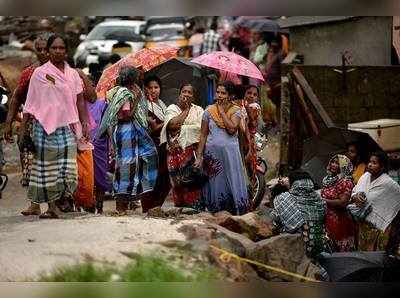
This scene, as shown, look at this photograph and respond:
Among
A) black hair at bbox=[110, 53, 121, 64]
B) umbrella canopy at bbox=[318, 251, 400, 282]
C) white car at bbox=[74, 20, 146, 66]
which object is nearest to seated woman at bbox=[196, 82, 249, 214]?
umbrella canopy at bbox=[318, 251, 400, 282]

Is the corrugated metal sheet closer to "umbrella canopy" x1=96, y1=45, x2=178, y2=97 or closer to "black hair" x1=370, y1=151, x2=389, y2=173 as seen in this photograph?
"umbrella canopy" x1=96, y1=45, x2=178, y2=97

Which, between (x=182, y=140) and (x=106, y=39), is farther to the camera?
(x=106, y=39)

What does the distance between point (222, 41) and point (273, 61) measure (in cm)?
47

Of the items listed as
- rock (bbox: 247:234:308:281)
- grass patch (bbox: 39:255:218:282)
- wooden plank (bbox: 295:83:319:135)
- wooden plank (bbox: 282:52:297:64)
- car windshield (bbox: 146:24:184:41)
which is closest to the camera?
grass patch (bbox: 39:255:218:282)

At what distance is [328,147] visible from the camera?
8.44 meters

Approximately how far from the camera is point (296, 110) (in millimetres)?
8680

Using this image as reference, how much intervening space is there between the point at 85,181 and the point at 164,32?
1.89 m

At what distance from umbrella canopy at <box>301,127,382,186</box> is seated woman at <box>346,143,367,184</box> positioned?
0.03 metres

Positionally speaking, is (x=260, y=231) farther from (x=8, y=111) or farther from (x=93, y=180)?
(x=8, y=111)

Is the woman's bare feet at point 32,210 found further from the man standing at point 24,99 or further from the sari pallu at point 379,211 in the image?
the sari pallu at point 379,211

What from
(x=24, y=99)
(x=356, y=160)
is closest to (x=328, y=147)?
(x=356, y=160)

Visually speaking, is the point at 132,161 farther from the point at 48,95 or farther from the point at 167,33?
the point at 167,33

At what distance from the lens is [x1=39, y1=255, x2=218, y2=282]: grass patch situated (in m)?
8.04

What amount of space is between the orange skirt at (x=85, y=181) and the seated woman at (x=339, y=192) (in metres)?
1.83
